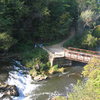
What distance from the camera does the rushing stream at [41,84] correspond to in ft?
58.1

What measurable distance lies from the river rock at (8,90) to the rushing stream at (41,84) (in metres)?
0.44

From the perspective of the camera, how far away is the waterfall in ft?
58.2

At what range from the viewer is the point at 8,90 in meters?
17.4

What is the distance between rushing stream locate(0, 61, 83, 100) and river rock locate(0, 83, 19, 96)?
437mm

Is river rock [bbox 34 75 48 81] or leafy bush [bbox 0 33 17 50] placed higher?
leafy bush [bbox 0 33 17 50]

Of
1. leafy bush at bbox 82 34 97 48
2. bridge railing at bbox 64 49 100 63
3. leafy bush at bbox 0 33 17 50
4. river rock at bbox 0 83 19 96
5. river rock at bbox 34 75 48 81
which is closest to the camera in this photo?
river rock at bbox 0 83 19 96

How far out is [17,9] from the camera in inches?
958

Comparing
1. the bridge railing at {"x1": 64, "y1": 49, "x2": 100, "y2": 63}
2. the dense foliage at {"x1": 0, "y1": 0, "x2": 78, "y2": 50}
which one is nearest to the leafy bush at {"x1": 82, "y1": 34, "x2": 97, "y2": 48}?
the dense foliage at {"x1": 0, "y1": 0, "x2": 78, "y2": 50}

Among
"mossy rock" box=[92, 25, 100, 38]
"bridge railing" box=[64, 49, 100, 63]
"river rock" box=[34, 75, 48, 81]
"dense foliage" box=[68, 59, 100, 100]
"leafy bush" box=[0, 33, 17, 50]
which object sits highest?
"leafy bush" box=[0, 33, 17, 50]

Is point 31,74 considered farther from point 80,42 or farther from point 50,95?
point 80,42

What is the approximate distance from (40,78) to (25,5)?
37.5 feet

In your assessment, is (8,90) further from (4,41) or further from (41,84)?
(4,41)

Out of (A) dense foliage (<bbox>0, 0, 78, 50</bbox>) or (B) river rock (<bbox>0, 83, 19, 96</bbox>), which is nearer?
(B) river rock (<bbox>0, 83, 19, 96</bbox>)

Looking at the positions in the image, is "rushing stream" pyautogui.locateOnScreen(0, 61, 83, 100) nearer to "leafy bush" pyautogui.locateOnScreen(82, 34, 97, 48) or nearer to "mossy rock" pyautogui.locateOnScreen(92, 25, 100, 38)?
"leafy bush" pyautogui.locateOnScreen(82, 34, 97, 48)
